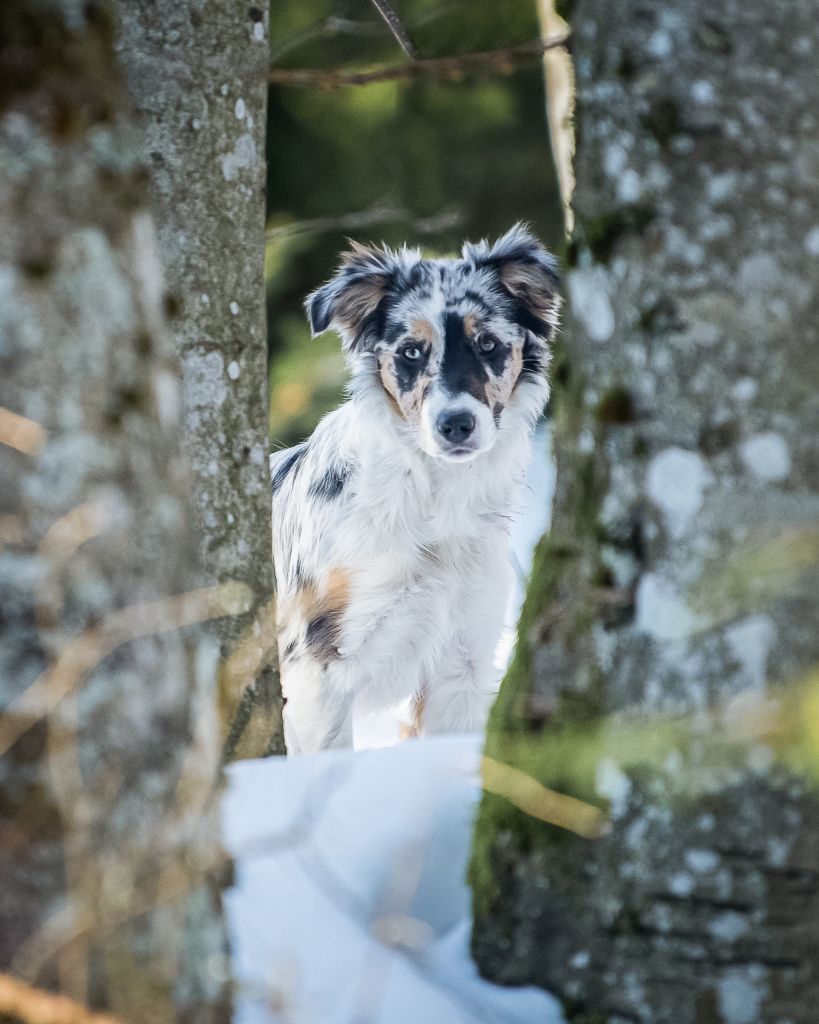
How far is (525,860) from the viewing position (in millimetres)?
1904

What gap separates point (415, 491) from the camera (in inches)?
170

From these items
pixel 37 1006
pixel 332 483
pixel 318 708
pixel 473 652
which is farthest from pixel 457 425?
pixel 37 1006

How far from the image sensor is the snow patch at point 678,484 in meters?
1.75

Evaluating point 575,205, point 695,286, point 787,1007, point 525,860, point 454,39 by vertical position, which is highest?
point 454,39

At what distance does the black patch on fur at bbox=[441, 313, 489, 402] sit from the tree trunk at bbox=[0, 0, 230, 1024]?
2591 millimetres

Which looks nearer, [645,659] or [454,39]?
[645,659]

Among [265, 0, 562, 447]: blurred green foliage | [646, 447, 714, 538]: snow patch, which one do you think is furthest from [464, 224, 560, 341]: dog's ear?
[265, 0, 562, 447]: blurred green foliage

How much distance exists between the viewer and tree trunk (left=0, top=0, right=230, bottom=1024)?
55.4 inches

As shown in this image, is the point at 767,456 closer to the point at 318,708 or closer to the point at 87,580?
the point at 87,580

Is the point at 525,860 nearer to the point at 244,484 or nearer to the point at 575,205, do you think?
the point at 575,205

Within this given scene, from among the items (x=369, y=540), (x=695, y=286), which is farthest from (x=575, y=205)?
(x=369, y=540)

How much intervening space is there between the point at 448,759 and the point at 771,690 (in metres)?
0.75

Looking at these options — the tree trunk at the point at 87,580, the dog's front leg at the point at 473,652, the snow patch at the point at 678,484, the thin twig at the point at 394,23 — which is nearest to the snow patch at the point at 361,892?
the tree trunk at the point at 87,580

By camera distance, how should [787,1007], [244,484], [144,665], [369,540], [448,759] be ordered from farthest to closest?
[369,540] < [244,484] < [448,759] < [787,1007] < [144,665]
